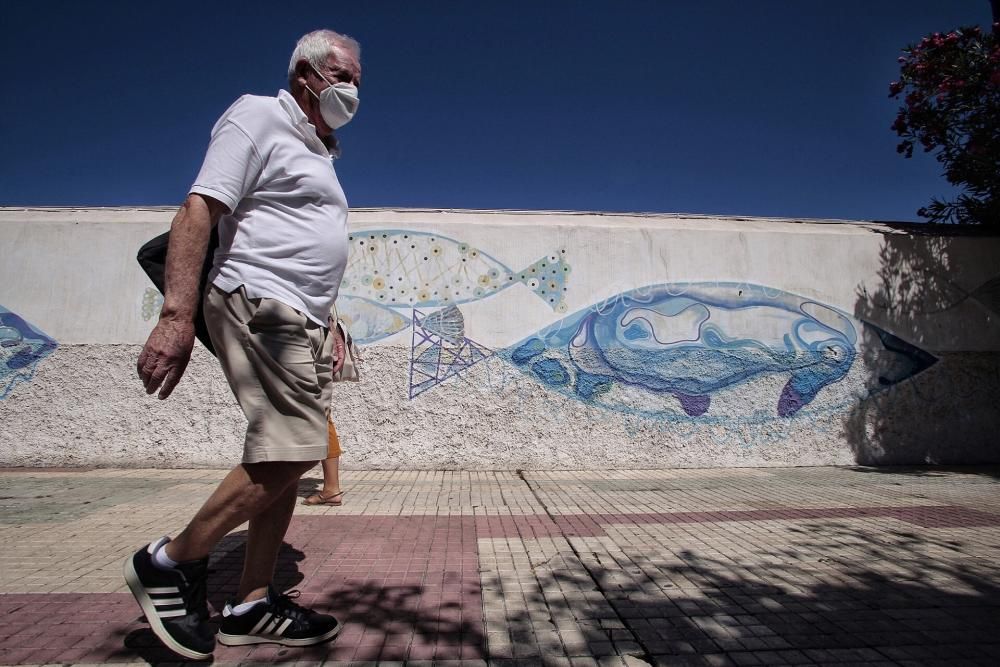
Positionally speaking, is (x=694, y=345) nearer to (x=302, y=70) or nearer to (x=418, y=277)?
(x=418, y=277)

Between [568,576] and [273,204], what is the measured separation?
190 centimetres

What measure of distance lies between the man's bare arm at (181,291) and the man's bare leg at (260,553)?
1.68 feet

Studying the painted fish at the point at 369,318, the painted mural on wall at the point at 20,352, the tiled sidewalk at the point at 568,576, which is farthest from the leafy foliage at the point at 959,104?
the painted mural on wall at the point at 20,352

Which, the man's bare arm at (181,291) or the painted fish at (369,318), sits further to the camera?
the painted fish at (369,318)

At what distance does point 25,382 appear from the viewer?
19.6 ft

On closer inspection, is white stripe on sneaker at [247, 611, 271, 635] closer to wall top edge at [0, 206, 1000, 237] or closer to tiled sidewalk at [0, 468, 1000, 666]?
tiled sidewalk at [0, 468, 1000, 666]

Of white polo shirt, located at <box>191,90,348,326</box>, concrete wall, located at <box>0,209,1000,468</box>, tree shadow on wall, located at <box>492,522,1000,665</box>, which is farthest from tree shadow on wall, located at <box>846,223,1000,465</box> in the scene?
white polo shirt, located at <box>191,90,348,326</box>

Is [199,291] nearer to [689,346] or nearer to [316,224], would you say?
[316,224]

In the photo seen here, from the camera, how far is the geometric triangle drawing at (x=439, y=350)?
597 cm

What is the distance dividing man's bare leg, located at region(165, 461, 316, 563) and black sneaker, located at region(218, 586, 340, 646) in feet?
0.93

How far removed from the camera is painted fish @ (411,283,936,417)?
606cm

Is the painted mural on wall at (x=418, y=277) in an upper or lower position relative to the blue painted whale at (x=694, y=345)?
upper

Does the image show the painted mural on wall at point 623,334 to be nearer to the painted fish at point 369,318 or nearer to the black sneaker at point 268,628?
the painted fish at point 369,318

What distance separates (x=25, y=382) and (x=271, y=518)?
6.03m
